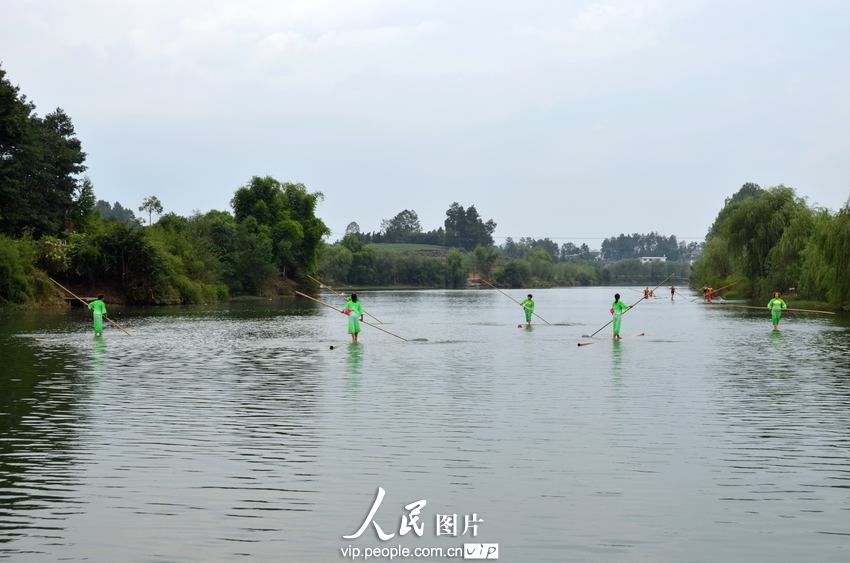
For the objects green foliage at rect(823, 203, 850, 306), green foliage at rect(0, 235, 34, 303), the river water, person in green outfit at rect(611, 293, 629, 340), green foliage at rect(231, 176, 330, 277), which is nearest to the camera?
the river water

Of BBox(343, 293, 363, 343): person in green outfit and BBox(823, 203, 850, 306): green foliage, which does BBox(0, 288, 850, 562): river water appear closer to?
BBox(343, 293, 363, 343): person in green outfit

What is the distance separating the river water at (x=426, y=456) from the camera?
10.5m

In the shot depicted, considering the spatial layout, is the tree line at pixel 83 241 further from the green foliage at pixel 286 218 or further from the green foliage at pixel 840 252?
the green foliage at pixel 840 252

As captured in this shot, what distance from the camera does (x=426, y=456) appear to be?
14844 mm

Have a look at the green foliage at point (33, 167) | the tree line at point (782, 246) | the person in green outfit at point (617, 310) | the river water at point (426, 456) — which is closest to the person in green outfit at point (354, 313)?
the river water at point (426, 456)

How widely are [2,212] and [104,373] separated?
2109 inches

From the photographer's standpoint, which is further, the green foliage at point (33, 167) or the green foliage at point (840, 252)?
the green foliage at point (33, 167)

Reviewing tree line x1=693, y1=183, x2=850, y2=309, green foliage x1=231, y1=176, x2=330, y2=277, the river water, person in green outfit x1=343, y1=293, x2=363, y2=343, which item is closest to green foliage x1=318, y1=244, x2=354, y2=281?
green foliage x1=231, y1=176, x2=330, y2=277

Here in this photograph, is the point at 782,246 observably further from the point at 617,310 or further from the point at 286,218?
the point at 286,218

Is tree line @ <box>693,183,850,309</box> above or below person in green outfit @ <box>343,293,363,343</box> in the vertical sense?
above

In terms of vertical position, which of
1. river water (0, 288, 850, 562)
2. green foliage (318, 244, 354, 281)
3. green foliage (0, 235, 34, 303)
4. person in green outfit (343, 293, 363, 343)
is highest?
green foliage (318, 244, 354, 281)

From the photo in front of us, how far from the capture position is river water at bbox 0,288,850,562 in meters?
10.5

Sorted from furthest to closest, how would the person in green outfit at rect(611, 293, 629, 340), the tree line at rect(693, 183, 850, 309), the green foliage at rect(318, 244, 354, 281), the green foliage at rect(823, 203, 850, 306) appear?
1. the green foliage at rect(318, 244, 354, 281)
2. the tree line at rect(693, 183, 850, 309)
3. the green foliage at rect(823, 203, 850, 306)
4. the person in green outfit at rect(611, 293, 629, 340)

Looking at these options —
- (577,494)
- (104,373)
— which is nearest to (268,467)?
(577,494)
